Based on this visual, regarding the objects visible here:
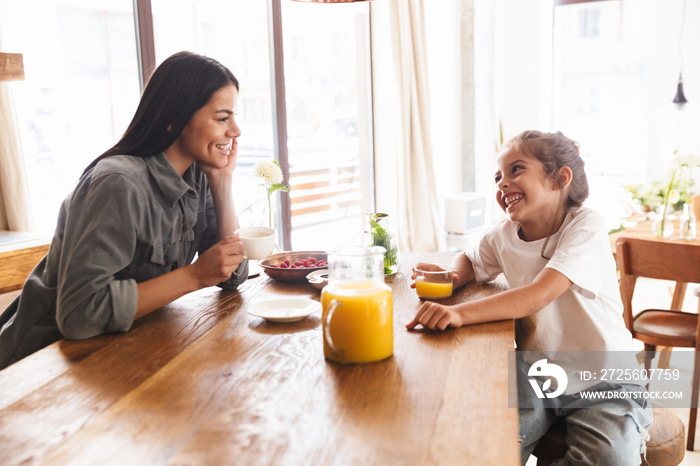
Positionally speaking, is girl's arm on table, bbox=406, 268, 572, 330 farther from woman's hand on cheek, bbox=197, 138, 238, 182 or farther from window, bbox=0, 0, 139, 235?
window, bbox=0, 0, 139, 235

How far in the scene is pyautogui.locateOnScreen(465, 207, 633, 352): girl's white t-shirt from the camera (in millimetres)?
1373

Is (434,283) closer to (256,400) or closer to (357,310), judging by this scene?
(357,310)

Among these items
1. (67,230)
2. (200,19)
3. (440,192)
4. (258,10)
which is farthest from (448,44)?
(67,230)

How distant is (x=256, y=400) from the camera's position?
3.00 ft

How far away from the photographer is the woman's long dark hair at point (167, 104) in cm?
148

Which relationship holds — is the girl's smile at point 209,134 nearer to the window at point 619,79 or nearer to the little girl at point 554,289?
the little girl at point 554,289

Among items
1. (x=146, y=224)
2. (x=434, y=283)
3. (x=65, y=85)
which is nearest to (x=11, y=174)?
(x=65, y=85)

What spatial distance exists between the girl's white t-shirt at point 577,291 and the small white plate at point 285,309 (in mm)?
546

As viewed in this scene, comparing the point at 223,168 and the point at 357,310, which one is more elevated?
the point at 223,168

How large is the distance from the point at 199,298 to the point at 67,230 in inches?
14.5

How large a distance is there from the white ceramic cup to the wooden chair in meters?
1.44

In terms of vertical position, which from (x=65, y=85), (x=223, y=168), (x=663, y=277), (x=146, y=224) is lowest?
(x=663, y=277)

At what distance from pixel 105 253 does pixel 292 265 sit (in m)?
0.57

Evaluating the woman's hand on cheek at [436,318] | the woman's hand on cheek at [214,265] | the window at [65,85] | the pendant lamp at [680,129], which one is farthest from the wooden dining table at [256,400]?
the pendant lamp at [680,129]
